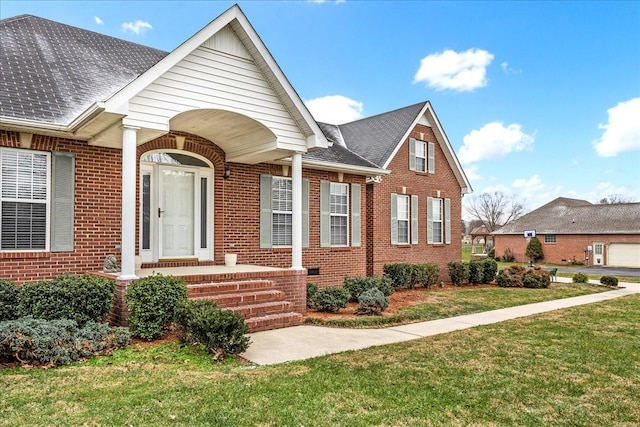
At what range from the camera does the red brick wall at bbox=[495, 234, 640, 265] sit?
106 feet

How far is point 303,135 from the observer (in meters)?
9.45

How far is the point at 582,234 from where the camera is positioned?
3372 centimetres

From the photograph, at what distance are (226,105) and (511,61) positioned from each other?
16129mm

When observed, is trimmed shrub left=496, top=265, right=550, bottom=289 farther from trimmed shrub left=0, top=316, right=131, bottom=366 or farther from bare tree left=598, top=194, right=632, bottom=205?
bare tree left=598, top=194, right=632, bottom=205

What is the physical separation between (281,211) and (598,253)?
3094 centimetres

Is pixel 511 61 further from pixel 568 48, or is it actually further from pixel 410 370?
pixel 410 370

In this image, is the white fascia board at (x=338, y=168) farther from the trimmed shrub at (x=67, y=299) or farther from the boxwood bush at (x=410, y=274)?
the trimmed shrub at (x=67, y=299)

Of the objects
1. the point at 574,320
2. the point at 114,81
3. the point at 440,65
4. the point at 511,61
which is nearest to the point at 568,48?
the point at 511,61

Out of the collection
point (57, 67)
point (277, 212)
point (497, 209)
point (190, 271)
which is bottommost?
point (190, 271)

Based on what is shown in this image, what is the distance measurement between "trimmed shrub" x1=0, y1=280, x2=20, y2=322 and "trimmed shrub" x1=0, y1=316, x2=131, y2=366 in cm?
78

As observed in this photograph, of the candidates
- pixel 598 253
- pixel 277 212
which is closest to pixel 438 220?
pixel 277 212

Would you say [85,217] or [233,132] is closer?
[85,217]

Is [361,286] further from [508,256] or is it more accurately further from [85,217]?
[508,256]

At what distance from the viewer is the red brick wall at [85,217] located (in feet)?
25.4
